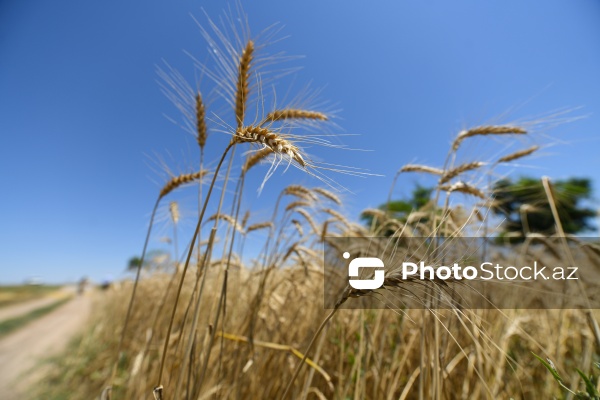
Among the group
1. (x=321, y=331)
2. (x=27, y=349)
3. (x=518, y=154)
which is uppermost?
(x=518, y=154)

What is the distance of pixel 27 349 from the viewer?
599cm

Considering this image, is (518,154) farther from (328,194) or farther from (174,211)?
(174,211)

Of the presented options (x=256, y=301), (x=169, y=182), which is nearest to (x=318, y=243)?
(x=256, y=301)

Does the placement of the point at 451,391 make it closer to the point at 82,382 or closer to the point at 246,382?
the point at 246,382

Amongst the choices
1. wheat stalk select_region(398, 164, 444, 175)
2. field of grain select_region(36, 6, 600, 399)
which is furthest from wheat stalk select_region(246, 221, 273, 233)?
wheat stalk select_region(398, 164, 444, 175)

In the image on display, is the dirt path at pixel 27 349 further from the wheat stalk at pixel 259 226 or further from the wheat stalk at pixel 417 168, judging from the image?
the wheat stalk at pixel 417 168

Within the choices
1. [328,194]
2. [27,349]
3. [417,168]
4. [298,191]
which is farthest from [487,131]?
[27,349]

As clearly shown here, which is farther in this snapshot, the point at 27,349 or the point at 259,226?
the point at 27,349

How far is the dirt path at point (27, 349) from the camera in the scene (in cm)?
433

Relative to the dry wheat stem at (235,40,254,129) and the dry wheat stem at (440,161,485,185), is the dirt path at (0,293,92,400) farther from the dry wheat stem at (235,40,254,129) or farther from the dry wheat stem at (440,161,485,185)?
the dry wheat stem at (440,161,485,185)

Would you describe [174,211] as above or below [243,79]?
below

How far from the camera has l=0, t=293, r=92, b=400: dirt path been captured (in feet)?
14.2

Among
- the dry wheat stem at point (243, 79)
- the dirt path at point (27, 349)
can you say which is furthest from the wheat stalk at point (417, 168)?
the dirt path at point (27, 349)

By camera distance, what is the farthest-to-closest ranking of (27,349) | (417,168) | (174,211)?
(27,349) → (417,168) → (174,211)
